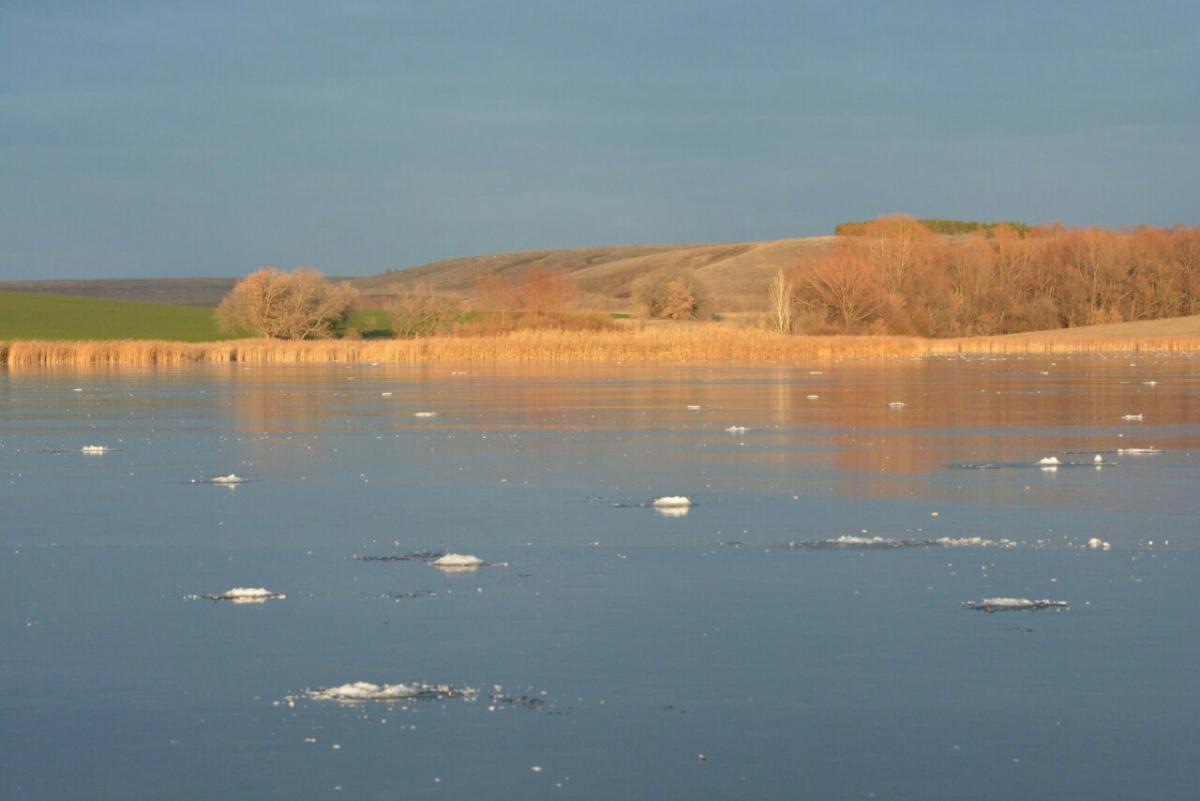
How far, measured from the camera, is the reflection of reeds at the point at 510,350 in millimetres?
51438

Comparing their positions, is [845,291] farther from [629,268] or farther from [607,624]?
[607,624]

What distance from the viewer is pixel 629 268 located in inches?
5207

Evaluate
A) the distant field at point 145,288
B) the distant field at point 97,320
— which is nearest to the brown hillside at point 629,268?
the distant field at point 145,288

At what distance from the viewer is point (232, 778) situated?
582 cm

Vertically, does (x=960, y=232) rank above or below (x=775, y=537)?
above

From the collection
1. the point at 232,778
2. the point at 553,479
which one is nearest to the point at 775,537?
the point at 553,479

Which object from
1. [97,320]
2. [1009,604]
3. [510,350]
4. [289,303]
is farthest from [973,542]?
[97,320]

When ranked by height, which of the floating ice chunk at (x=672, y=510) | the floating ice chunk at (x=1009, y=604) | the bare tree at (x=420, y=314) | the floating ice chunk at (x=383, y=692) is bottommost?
the floating ice chunk at (x=383, y=692)

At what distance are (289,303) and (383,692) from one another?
6571 cm

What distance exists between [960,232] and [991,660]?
445 feet

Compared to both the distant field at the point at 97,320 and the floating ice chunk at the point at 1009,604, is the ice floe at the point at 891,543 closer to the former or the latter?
the floating ice chunk at the point at 1009,604

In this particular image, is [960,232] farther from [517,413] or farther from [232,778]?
[232,778]

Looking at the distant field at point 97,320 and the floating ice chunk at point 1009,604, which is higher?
the distant field at point 97,320

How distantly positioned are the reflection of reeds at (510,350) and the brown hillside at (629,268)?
45.0 meters
